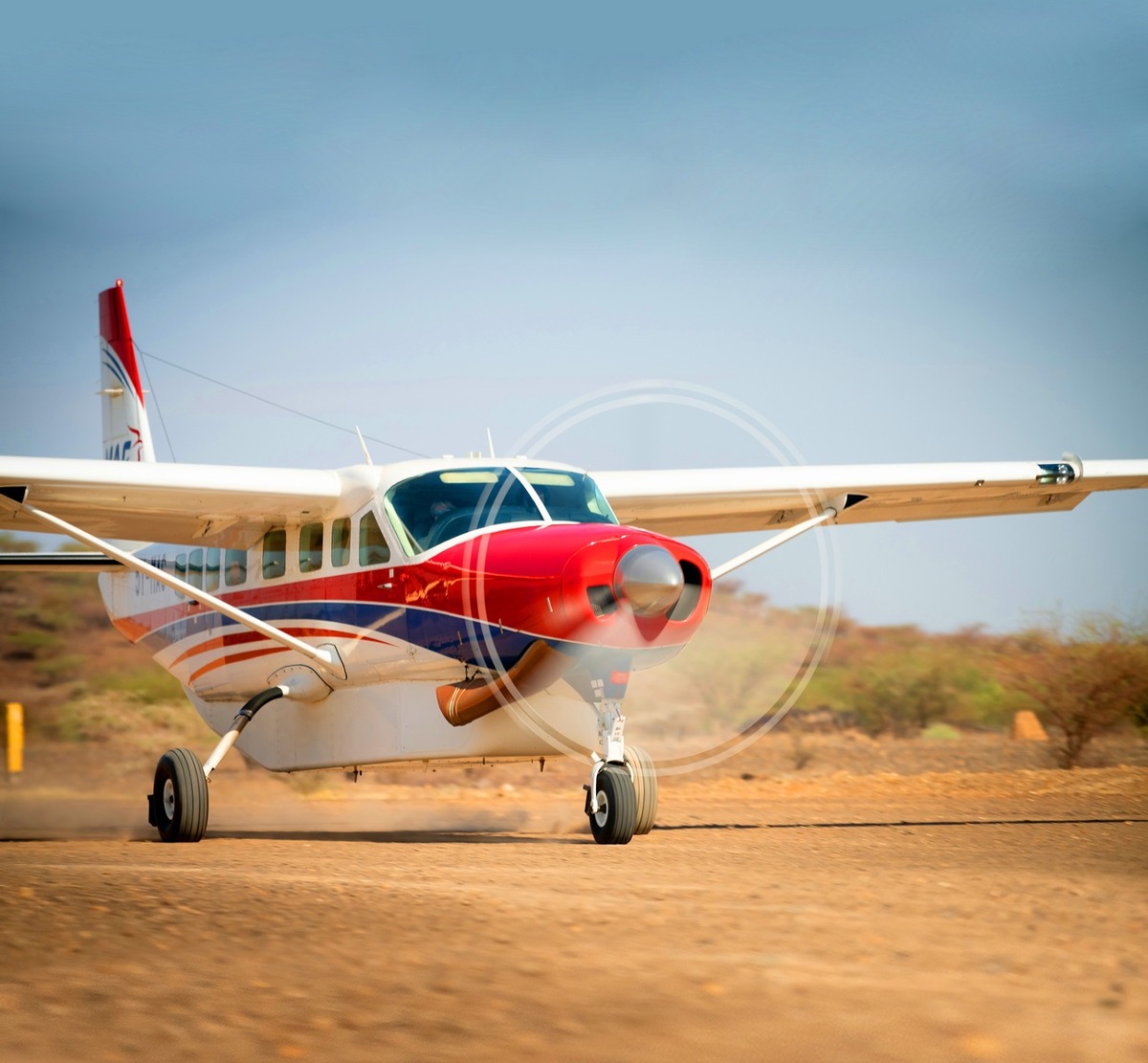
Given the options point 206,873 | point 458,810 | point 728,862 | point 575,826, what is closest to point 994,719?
point 458,810

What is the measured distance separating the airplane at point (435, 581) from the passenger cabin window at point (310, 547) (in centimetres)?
2

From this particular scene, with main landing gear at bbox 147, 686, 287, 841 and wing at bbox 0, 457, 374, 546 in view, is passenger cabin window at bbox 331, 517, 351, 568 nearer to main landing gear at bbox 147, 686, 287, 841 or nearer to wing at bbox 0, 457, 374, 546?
wing at bbox 0, 457, 374, 546

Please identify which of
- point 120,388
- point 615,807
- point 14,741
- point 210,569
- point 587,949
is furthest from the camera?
point 14,741

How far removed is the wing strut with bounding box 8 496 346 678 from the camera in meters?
12.4

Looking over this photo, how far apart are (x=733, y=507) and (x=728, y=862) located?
6526 millimetres

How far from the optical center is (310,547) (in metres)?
13.6

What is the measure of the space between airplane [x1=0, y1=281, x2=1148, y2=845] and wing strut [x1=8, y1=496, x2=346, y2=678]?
3 centimetres

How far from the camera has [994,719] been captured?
118ft

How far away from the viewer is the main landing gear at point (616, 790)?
10.9 m

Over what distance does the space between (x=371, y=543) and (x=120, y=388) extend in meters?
8.71

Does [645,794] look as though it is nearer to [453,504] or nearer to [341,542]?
[453,504]

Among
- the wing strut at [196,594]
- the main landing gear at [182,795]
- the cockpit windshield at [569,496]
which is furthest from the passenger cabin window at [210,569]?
the cockpit windshield at [569,496]

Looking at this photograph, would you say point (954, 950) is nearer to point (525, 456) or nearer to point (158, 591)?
point (525, 456)

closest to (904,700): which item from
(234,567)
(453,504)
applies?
(234,567)
